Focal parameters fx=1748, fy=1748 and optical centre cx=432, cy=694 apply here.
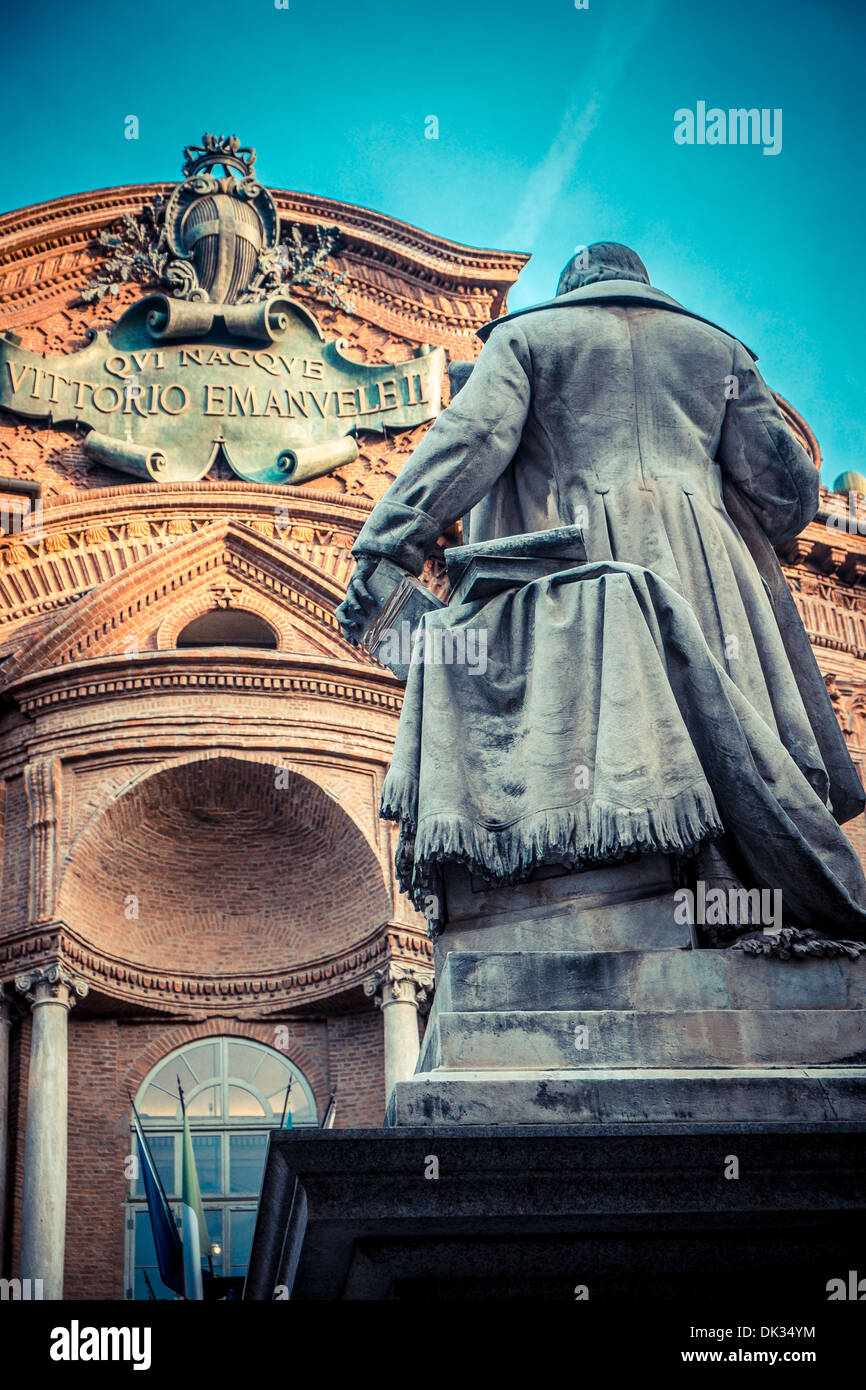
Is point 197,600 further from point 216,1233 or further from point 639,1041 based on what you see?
point 639,1041

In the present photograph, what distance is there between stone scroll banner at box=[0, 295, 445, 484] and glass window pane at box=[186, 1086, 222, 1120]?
22.7ft

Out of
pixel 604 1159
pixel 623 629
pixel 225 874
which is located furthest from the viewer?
pixel 225 874

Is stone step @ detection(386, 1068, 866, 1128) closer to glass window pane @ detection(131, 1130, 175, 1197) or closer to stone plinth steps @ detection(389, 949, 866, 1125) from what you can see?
stone plinth steps @ detection(389, 949, 866, 1125)

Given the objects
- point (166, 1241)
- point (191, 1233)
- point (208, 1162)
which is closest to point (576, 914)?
point (191, 1233)

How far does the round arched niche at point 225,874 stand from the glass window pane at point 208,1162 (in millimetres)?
1689

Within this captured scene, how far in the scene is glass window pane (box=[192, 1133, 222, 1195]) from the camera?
56.5 ft

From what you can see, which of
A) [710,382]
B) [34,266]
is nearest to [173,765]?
[34,266]

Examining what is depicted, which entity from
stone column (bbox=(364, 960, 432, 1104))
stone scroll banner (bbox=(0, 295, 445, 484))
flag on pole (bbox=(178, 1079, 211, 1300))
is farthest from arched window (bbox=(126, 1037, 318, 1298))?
stone scroll banner (bbox=(0, 295, 445, 484))

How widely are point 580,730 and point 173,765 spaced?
Result: 1367 centimetres

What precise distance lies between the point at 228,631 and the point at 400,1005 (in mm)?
5271

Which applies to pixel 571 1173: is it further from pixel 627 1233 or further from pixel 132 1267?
pixel 132 1267

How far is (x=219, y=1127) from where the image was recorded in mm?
17531

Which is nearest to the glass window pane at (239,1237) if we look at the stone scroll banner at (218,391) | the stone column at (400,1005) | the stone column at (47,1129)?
the stone column at (47,1129)

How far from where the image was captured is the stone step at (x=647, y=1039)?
3.65 meters
